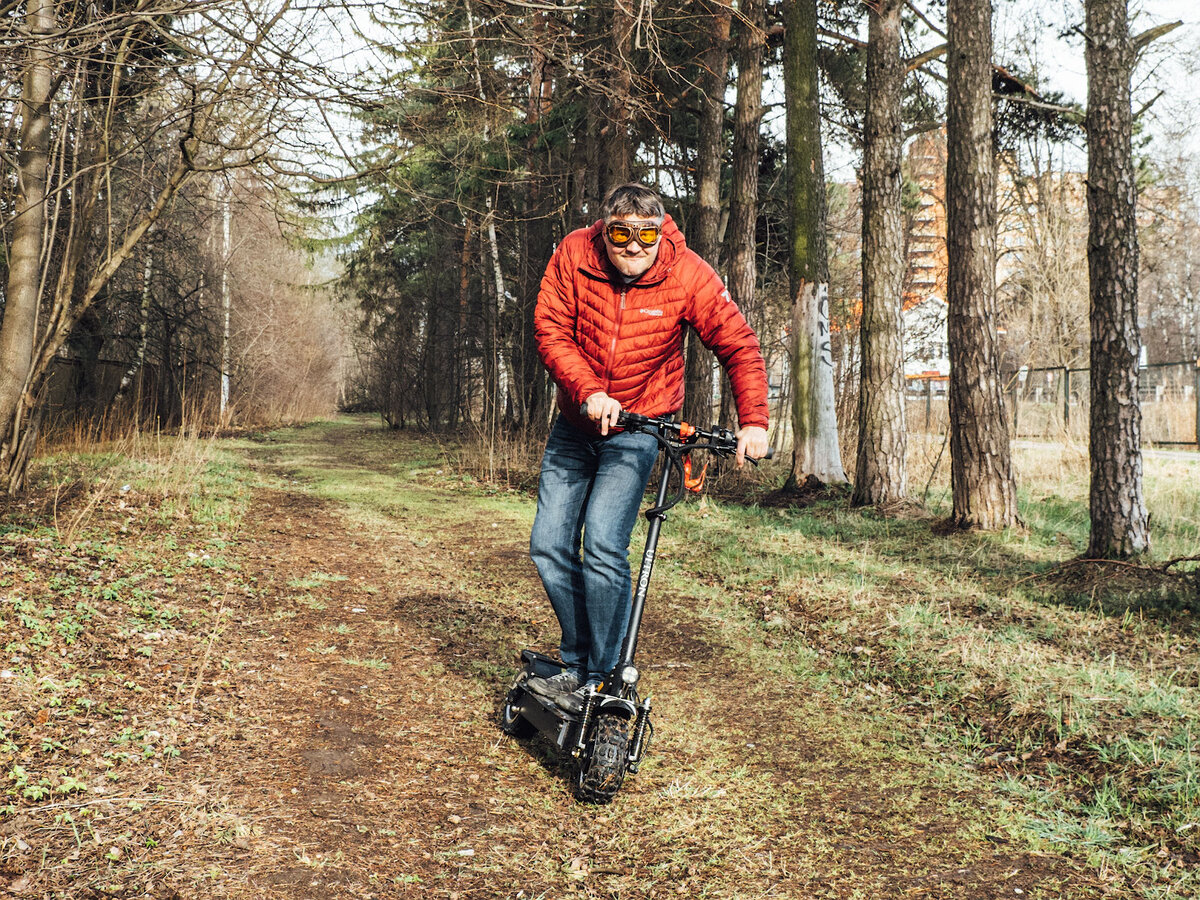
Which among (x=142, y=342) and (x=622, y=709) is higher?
(x=142, y=342)

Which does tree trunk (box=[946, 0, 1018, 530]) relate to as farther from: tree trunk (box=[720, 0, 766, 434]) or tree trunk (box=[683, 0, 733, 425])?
tree trunk (box=[683, 0, 733, 425])

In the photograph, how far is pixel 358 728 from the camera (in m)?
4.05

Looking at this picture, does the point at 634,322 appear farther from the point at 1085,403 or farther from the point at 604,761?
the point at 1085,403

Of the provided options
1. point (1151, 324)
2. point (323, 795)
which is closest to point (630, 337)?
point (323, 795)

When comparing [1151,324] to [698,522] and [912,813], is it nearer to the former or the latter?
[698,522]

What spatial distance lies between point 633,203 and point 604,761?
2.14m

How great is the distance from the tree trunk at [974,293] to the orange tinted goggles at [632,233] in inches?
229

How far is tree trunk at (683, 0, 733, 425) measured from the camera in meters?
12.6

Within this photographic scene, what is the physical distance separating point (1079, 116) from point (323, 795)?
1555 centimetres

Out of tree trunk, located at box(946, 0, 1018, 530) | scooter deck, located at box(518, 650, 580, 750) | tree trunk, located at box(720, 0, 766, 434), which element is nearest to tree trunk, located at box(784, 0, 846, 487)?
Result: tree trunk, located at box(720, 0, 766, 434)

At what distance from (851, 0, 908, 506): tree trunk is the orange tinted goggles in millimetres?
7030

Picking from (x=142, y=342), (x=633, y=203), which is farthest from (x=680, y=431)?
(x=142, y=342)

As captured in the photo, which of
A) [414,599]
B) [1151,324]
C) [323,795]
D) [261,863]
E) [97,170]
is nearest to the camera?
[261,863]

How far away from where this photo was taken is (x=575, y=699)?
3570 millimetres
